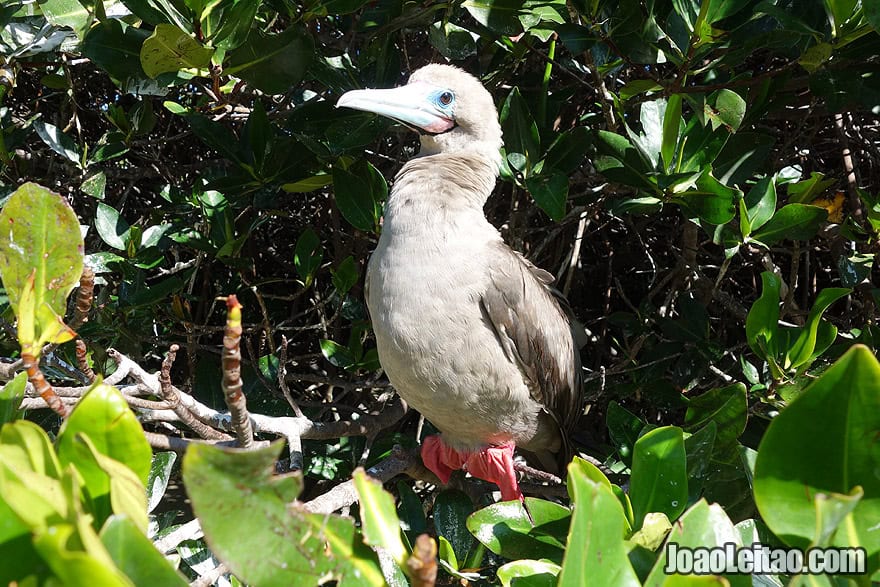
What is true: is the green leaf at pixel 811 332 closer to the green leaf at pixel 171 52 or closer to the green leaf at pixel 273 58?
the green leaf at pixel 273 58

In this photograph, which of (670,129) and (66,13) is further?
(66,13)

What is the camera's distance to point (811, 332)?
251 cm

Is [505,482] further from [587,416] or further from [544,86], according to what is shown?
[544,86]

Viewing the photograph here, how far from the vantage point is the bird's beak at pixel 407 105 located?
2.64 m

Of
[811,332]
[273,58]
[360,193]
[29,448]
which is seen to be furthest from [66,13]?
[811,332]

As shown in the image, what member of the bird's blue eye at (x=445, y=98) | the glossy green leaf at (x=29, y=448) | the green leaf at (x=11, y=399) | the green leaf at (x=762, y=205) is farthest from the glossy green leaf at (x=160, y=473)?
the green leaf at (x=762, y=205)

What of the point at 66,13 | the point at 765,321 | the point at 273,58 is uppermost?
the point at 66,13

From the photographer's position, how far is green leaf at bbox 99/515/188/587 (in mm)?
993

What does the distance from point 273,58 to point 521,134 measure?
1.00 meters

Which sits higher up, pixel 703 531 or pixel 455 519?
pixel 703 531

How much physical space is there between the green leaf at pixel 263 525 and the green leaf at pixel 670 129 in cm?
175

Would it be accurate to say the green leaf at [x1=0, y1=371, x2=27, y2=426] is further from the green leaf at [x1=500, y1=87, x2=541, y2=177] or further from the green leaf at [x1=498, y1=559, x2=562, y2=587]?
the green leaf at [x1=500, y1=87, x2=541, y2=177]

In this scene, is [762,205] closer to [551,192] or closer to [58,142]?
[551,192]

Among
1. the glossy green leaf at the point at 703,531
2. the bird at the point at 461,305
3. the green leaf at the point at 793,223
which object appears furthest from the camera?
the bird at the point at 461,305
